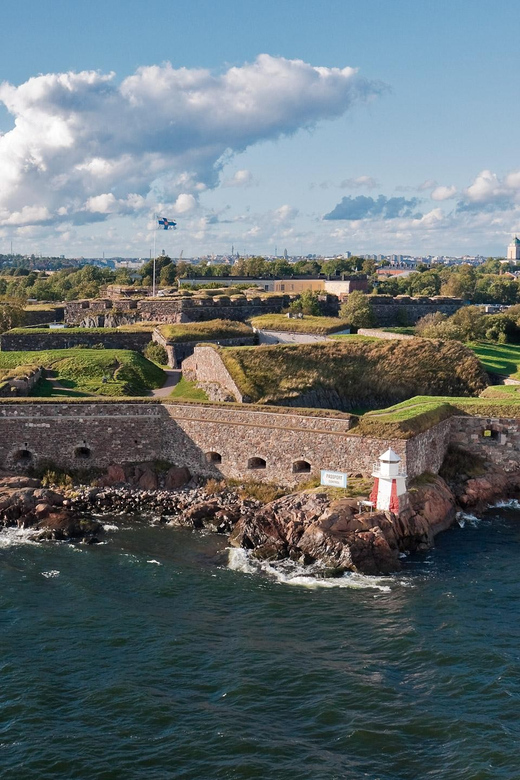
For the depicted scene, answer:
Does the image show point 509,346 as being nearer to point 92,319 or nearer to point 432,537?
point 92,319

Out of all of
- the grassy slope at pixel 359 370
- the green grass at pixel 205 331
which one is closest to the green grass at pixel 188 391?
the grassy slope at pixel 359 370

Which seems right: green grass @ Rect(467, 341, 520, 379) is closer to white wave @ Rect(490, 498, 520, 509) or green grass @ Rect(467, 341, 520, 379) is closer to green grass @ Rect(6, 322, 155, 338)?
white wave @ Rect(490, 498, 520, 509)

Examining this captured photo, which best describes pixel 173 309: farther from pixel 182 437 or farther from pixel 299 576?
pixel 299 576

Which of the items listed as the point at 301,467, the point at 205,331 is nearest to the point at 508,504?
the point at 301,467

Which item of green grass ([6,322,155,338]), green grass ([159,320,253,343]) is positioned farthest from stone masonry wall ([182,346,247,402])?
green grass ([6,322,155,338])

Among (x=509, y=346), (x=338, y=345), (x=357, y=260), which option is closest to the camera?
(x=338, y=345)

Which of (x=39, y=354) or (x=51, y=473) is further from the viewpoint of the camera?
(x=39, y=354)

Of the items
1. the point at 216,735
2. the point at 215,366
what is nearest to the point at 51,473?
the point at 215,366

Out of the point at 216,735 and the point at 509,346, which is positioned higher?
the point at 509,346
